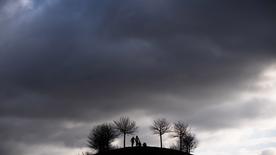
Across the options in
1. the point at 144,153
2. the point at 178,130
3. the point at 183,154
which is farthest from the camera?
the point at 178,130

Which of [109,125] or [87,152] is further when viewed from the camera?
[87,152]

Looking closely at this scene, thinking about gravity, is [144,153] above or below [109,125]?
below

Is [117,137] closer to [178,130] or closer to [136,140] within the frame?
[178,130]

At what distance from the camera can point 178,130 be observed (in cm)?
9788

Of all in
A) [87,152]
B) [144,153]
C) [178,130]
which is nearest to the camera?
[144,153]

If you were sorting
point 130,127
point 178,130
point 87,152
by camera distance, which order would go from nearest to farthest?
point 130,127 < point 178,130 < point 87,152

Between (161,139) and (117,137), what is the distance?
11.3 m

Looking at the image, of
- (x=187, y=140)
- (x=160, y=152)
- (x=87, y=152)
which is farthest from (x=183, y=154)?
(x=87, y=152)

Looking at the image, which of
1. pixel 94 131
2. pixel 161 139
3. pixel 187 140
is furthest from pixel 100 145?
pixel 187 140

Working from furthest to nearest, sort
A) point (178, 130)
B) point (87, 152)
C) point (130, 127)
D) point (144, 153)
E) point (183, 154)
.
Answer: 1. point (87, 152)
2. point (178, 130)
3. point (130, 127)
4. point (183, 154)
5. point (144, 153)

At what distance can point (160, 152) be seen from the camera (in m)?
71.8

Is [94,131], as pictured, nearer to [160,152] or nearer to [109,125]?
[109,125]

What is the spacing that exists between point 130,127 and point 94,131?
37.4 ft

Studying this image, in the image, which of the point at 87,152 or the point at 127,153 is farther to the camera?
the point at 87,152
